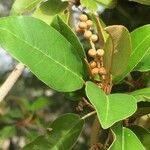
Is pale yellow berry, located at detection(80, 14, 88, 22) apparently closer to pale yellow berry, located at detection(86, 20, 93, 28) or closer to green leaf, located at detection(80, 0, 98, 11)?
pale yellow berry, located at detection(86, 20, 93, 28)

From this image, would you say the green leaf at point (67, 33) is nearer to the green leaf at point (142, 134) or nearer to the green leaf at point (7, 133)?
the green leaf at point (142, 134)

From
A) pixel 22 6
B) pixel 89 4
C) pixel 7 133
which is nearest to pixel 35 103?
pixel 7 133

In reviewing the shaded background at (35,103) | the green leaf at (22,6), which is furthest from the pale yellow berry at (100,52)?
the green leaf at (22,6)

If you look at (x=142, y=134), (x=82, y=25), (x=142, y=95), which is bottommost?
(x=142, y=134)

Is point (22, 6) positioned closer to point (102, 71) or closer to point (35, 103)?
point (102, 71)

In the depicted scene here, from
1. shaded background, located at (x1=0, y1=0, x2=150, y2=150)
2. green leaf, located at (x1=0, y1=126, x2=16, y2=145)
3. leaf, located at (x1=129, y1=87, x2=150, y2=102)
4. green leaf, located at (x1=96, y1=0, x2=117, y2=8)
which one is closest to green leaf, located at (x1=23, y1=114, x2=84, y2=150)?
shaded background, located at (x1=0, y1=0, x2=150, y2=150)

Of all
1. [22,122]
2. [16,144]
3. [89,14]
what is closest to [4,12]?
[16,144]
